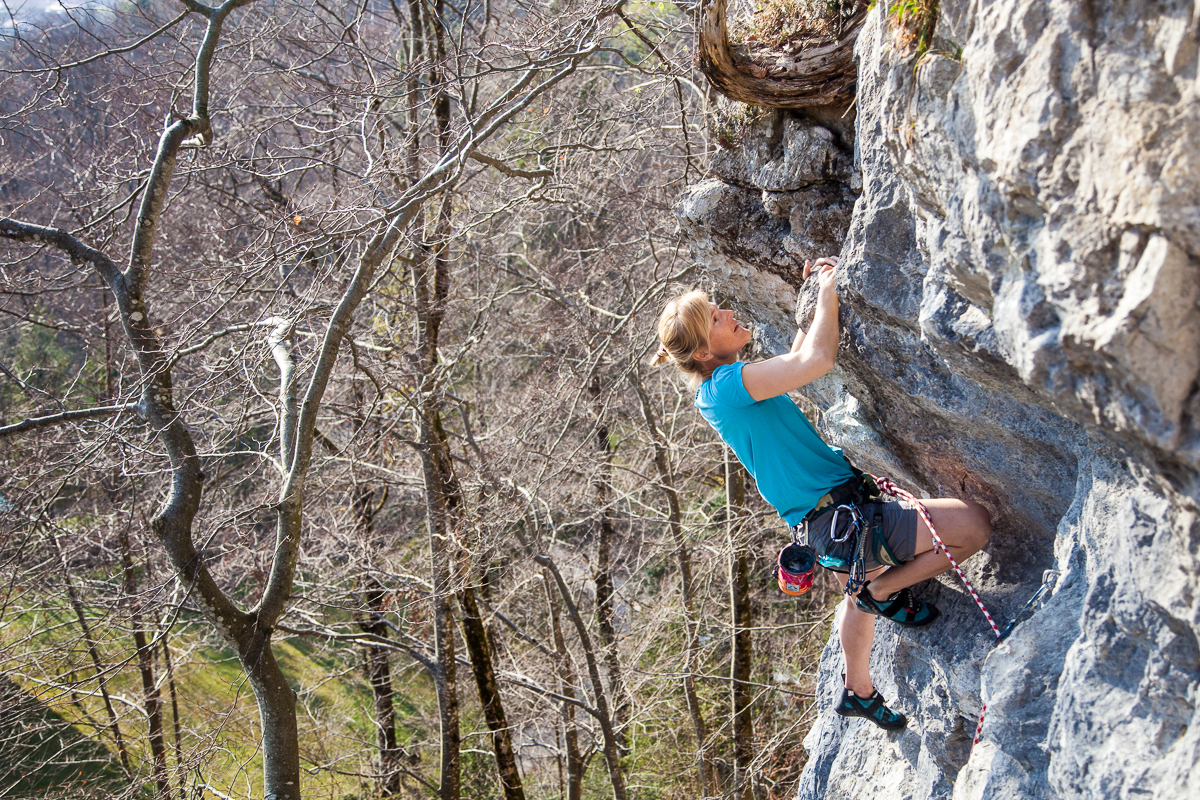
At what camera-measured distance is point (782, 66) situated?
125 inches

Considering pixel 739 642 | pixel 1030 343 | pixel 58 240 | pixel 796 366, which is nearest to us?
pixel 1030 343

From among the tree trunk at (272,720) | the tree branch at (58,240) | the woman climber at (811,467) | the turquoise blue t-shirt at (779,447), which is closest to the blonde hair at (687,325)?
the woman climber at (811,467)

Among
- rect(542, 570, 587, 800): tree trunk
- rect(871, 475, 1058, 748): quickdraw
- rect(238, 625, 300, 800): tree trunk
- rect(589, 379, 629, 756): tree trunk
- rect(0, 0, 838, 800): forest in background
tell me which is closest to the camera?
rect(871, 475, 1058, 748): quickdraw

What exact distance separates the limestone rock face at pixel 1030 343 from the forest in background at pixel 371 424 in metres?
1.49

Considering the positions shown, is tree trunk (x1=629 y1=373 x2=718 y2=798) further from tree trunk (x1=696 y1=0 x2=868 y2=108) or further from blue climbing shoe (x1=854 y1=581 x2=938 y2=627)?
tree trunk (x1=696 y1=0 x2=868 y2=108)

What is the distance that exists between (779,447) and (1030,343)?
4.13 ft

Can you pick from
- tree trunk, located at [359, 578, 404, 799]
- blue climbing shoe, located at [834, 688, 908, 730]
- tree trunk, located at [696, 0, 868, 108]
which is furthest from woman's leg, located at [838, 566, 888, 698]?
tree trunk, located at [359, 578, 404, 799]

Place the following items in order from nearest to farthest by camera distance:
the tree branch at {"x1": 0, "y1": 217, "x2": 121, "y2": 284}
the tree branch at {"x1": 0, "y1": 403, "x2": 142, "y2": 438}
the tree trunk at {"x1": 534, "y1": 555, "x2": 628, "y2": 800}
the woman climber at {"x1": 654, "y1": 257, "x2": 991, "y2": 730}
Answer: the woman climber at {"x1": 654, "y1": 257, "x2": 991, "y2": 730} → the tree branch at {"x1": 0, "y1": 403, "x2": 142, "y2": 438} → the tree branch at {"x1": 0, "y1": 217, "x2": 121, "y2": 284} → the tree trunk at {"x1": 534, "y1": 555, "x2": 628, "y2": 800}

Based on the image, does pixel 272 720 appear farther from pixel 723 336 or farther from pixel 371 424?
pixel 723 336

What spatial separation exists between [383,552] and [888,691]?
6121 mm

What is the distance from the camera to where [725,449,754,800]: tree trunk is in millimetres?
9227

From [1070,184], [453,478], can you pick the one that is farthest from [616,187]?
[1070,184]

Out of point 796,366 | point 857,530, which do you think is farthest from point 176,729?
point 796,366

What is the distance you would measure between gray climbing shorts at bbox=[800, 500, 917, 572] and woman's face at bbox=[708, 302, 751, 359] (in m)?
0.76
